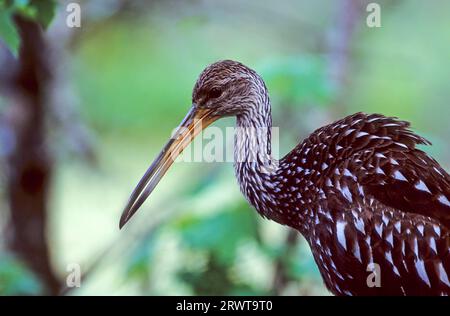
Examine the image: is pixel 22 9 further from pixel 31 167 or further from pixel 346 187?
pixel 31 167

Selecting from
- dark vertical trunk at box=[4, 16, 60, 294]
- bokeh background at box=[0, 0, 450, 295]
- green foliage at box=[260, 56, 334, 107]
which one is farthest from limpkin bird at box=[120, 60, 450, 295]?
dark vertical trunk at box=[4, 16, 60, 294]

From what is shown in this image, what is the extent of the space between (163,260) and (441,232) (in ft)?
11.2

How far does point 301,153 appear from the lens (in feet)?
16.2

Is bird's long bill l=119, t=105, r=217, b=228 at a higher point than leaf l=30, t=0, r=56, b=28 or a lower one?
lower

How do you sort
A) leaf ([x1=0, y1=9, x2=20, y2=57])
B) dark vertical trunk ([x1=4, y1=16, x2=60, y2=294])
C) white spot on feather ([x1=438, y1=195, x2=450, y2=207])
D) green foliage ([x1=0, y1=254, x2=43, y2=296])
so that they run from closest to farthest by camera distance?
leaf ([x1=0, y1=9, x2=20, y2=57])
white spot on feather ([x1=438, y1=195, x2=450, y2=207])
green foliage ([x1=0, y1=254, x2=43, y2=296])
dark vertical trunk ([x1=4, y1=16, x2=60, y2=294])

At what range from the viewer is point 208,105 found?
4926 mm

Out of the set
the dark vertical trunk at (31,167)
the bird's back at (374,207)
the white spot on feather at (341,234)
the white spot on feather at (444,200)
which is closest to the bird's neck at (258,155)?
the bird's back at (374,207)

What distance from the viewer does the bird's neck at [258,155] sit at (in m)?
5.06

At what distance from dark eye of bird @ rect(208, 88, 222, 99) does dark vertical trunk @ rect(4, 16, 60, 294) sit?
3376 millimetres

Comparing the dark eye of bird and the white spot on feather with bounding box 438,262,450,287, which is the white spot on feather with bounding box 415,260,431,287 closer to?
the white spot on feather with bounding box 438,262,450,287

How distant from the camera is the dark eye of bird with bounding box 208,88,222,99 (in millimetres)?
4902

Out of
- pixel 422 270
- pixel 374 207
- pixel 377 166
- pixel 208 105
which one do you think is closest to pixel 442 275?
pixel 422 270
